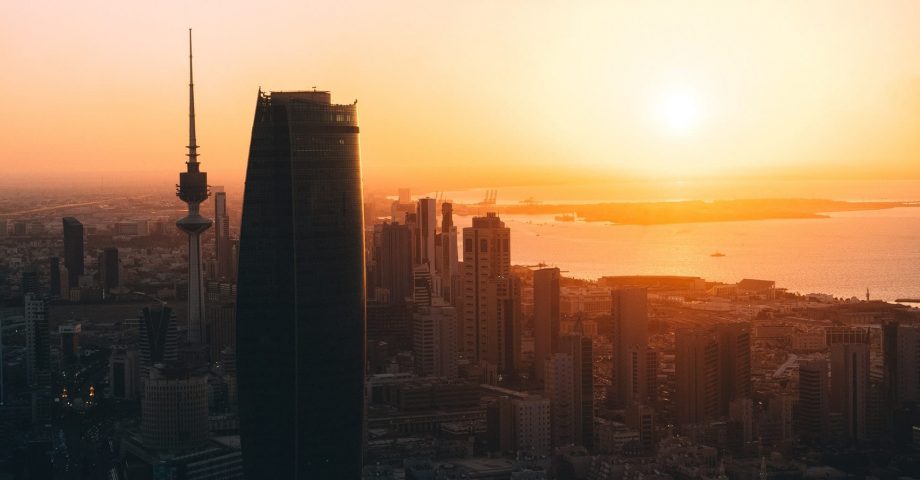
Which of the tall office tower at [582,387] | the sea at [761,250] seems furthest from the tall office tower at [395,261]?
the tall office tower at [582,387]

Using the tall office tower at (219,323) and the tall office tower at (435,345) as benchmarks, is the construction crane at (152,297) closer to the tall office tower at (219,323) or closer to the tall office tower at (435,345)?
the tall office tower at (219,323)

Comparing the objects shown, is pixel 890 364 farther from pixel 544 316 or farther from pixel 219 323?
pixel 219 323

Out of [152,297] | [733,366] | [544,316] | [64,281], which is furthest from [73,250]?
[733,366]

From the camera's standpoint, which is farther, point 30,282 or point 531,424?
point 30,282

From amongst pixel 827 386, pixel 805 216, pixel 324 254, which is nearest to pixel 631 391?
pixel 827 386

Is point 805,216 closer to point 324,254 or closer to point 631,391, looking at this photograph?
point 631,391

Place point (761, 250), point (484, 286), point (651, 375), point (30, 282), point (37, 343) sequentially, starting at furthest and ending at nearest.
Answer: point (761, 250)
point (30, 282)
point (484, 286)
point (37, 343)
point (651, 375)
